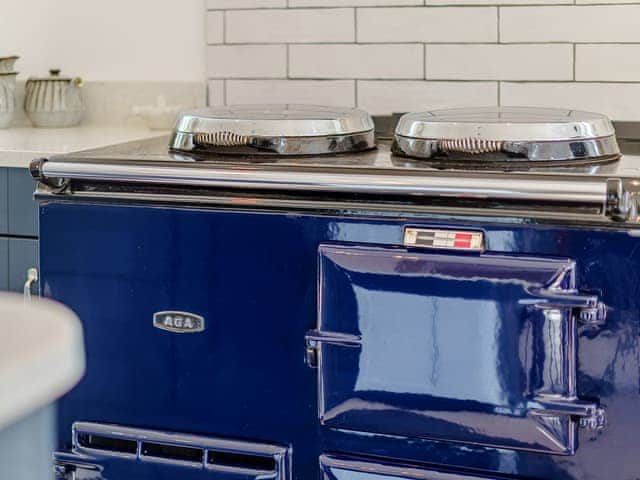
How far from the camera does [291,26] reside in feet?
9.29

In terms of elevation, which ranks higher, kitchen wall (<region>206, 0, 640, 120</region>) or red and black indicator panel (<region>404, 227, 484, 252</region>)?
kitchen wall (<region>206, 0, 640, 120</region>)

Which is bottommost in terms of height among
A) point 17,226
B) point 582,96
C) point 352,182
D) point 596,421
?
point 596,421

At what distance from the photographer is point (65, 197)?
7.27 ft

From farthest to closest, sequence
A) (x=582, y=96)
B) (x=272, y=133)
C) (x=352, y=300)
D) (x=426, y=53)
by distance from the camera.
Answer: (x=426, y=53) → (x=582, y=96) → (x=272, y=133) → (x=352, y=300)

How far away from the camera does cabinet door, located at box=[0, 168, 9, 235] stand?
2479 mm

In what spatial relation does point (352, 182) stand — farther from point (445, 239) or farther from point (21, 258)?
point (21, 258)

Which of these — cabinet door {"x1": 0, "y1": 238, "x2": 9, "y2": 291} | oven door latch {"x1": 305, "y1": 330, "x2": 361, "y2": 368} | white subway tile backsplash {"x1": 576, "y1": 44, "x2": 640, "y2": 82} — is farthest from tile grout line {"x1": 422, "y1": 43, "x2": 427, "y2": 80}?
cabinet door {"x1": 0, "y1": 238, "x2": 9, "y2": 291}

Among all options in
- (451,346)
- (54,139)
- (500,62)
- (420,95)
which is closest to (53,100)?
(54,139)

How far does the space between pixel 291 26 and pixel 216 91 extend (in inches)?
11.0

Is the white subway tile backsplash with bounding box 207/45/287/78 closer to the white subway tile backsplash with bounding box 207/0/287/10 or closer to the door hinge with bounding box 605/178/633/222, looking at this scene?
the white subway tile backsplash with bounding box 207/0/287/10

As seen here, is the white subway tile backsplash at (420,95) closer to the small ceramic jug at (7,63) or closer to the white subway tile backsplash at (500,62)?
the white subway tile backsplash at (500,62)

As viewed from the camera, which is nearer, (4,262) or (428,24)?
(4,262)

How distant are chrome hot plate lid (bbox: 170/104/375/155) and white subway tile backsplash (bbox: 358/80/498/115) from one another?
416mm

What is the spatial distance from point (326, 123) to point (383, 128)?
1.78 ft
